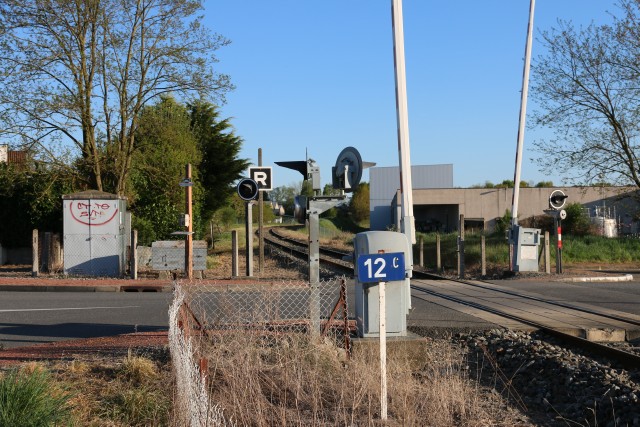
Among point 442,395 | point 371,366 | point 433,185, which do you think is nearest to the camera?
point 442,395

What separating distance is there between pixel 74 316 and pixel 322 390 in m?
7.50

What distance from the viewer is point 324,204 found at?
914cm

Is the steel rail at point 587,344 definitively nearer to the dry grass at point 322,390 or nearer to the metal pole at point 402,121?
the dry grass at point 322,390

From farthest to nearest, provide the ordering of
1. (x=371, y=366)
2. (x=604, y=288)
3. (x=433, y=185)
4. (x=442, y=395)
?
(x=433, y=185), (x=604, y=288), (x=371, y=366), (x=442, y=395)

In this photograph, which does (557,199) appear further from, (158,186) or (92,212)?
(158,186)

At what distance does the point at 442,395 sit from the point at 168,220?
75.5ft

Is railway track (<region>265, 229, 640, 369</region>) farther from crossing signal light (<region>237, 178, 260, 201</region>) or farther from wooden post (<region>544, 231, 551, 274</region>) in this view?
crossing signal light (<region>237, 178, 260, 201</region>)

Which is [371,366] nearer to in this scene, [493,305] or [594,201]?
[493,305]

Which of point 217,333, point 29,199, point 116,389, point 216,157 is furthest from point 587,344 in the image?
point 216,157

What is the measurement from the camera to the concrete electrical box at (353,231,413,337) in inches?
332

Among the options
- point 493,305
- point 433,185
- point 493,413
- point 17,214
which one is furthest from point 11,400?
point 433,185

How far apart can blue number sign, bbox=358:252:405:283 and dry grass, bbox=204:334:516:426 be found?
103cm

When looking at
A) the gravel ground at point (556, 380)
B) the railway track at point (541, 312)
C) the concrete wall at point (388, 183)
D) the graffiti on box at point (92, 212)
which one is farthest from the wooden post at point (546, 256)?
the concrete wall at point (388, 183)

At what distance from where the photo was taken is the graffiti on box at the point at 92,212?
22141mm
